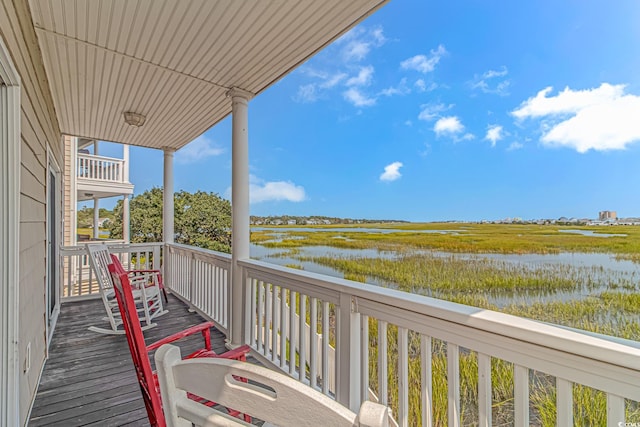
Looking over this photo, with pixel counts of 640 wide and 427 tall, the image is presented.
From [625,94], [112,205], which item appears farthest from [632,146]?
[112,205]

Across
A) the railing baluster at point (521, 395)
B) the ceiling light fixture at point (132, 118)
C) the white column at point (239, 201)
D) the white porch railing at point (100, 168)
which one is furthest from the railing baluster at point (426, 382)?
the white porch railing at point (100, 168)

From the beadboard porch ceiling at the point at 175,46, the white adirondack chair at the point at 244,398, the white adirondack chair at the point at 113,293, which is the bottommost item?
the white adirondack chair at the point at 113,293

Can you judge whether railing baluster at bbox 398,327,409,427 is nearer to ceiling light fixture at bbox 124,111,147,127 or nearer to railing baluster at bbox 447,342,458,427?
railing baluster at bbox 447,342,458,427

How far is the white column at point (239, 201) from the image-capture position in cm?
289

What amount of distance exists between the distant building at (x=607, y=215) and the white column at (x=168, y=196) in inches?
218

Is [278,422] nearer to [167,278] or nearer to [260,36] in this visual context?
[260,36]

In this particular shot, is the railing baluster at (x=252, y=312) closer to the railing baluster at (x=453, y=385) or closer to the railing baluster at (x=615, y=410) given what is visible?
the railing baluster at (x=453, y=385)

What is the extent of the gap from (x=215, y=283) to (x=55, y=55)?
2.60 m

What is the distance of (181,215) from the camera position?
11.1 metres

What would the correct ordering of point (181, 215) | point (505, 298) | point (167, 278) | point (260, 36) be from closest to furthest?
point (260, 36) → point (505, 298) → point (167, 278) → point (181, 215)

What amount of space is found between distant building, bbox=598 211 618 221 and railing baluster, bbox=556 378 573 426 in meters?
2.22

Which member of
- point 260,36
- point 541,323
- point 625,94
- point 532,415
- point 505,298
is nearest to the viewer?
point 541,323

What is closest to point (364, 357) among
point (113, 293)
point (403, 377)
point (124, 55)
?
point (403, 377)

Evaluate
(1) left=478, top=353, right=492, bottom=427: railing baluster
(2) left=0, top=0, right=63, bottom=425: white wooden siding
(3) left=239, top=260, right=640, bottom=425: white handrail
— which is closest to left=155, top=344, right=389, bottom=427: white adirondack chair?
(3) left=239, top=260, right=640, bottom=425: white handrail
